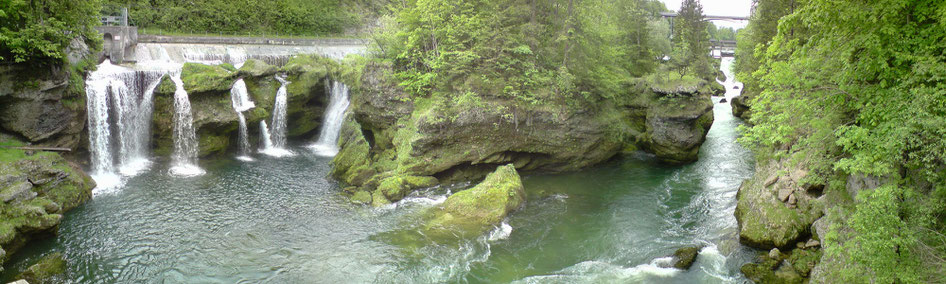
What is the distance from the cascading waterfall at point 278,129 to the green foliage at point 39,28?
1115 cm

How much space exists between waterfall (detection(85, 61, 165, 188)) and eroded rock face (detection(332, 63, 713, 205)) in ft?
38.1

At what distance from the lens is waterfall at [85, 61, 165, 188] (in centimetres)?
2642

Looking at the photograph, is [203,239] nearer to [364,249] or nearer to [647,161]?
[364,249]

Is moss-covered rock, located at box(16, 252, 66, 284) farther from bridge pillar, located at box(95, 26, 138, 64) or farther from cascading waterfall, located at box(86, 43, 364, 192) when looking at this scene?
bridge pillar, located at box(95, 26, 138, 64)

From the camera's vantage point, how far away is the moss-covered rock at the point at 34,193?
56.3ft

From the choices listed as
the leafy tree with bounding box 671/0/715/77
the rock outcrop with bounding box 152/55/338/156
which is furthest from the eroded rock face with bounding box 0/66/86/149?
the leafy tree with bounding box 671/0/715/77

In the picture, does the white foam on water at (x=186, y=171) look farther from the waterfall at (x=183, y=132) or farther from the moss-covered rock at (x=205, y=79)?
A: the moss-covered rock at (x=205, y=79)

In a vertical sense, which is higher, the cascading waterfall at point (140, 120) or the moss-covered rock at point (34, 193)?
the cascading waterfall at point (140, 120)

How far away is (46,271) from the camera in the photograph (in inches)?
615

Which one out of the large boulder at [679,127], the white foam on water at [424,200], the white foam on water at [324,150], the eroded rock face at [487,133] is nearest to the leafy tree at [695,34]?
the large boulder at [679,127]

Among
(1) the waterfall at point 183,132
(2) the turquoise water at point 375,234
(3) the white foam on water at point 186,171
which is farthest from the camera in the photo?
(1) the waterfall at point 183,132

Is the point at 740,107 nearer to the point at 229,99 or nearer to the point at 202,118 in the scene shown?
the point at 229,99

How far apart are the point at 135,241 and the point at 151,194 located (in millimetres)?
5994

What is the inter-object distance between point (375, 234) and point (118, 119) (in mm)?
18865
